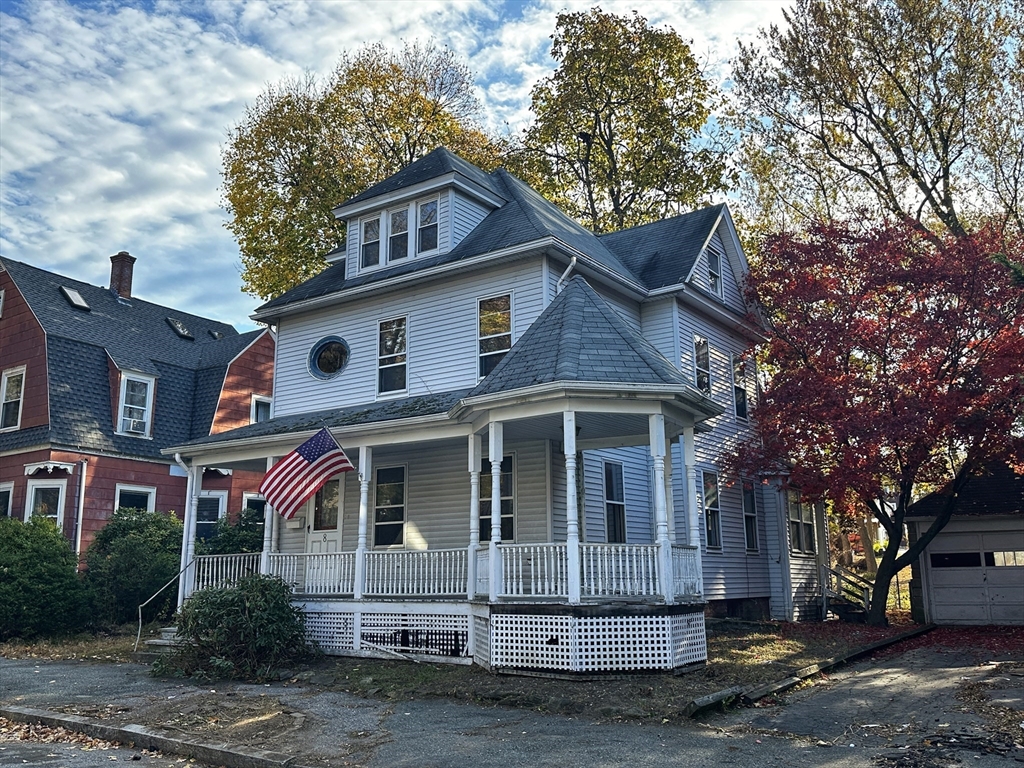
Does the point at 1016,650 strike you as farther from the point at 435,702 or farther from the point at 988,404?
the point at 435,702

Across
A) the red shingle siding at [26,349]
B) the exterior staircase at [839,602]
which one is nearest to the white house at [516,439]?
the exterior staircase at [839,602]

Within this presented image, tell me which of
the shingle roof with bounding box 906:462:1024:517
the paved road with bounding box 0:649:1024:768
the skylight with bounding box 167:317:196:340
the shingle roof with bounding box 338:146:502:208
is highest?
the shingle roof with bounding box 338:146:502:208

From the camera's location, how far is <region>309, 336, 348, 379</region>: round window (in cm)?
1823

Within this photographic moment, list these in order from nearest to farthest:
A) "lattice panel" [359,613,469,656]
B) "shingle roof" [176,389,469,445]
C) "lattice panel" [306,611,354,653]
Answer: "lattice panel" [359,613,469,656], "lattice panel" [306,611,354,653], "shingle roof" [176,389,469,445]

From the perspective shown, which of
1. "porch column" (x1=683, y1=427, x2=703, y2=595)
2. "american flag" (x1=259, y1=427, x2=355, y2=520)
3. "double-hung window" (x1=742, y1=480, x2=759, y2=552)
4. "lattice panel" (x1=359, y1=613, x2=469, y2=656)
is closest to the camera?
"porch column" (x1=683, y1=427, x2=703, y2=595)

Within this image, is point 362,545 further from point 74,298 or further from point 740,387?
point 74,298

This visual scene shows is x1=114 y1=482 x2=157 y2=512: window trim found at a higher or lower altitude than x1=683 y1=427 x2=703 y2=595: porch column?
higher

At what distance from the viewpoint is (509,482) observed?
1533 cm

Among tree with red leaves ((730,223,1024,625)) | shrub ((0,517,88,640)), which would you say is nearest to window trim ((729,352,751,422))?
tree with red leaves ((730,223,1024,625))

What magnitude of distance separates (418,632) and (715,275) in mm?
10921

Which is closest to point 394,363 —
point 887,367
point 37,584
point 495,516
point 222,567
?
point 222,567

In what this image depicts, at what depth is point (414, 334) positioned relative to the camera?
56.5 ft

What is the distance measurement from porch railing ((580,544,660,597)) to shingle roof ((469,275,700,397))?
2308mm

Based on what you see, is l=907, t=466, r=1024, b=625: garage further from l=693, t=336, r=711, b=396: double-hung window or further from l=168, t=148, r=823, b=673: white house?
l=693, t=336, r=711, b=396: double-hung window
